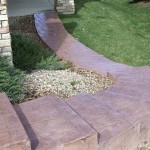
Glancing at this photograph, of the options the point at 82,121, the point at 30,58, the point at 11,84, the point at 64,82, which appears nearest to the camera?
the point at 82,121

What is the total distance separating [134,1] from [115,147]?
8862mm

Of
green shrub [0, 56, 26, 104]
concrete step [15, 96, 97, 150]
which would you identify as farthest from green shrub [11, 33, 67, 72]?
concrete step [15, 96, 97, 150]

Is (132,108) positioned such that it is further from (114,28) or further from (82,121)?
Result: (114,28)

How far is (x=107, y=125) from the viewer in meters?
3.08

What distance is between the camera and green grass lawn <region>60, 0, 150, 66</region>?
7.00m

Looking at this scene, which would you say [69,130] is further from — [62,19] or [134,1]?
[134,1]

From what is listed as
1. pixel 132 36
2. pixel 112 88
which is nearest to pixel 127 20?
pixel 132 36

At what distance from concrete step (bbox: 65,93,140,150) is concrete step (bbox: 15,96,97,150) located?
0.39ft

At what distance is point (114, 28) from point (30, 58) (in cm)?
385

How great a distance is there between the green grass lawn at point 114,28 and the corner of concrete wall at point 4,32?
8.47ft

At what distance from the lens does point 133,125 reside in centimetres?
317

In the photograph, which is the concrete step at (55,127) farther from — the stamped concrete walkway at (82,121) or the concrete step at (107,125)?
the concrete step at (107,125)

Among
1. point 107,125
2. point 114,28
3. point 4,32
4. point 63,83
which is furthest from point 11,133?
point 114,28

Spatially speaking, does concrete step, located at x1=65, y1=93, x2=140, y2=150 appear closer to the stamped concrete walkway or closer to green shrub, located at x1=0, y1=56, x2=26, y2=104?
the stamped concrete walkway
